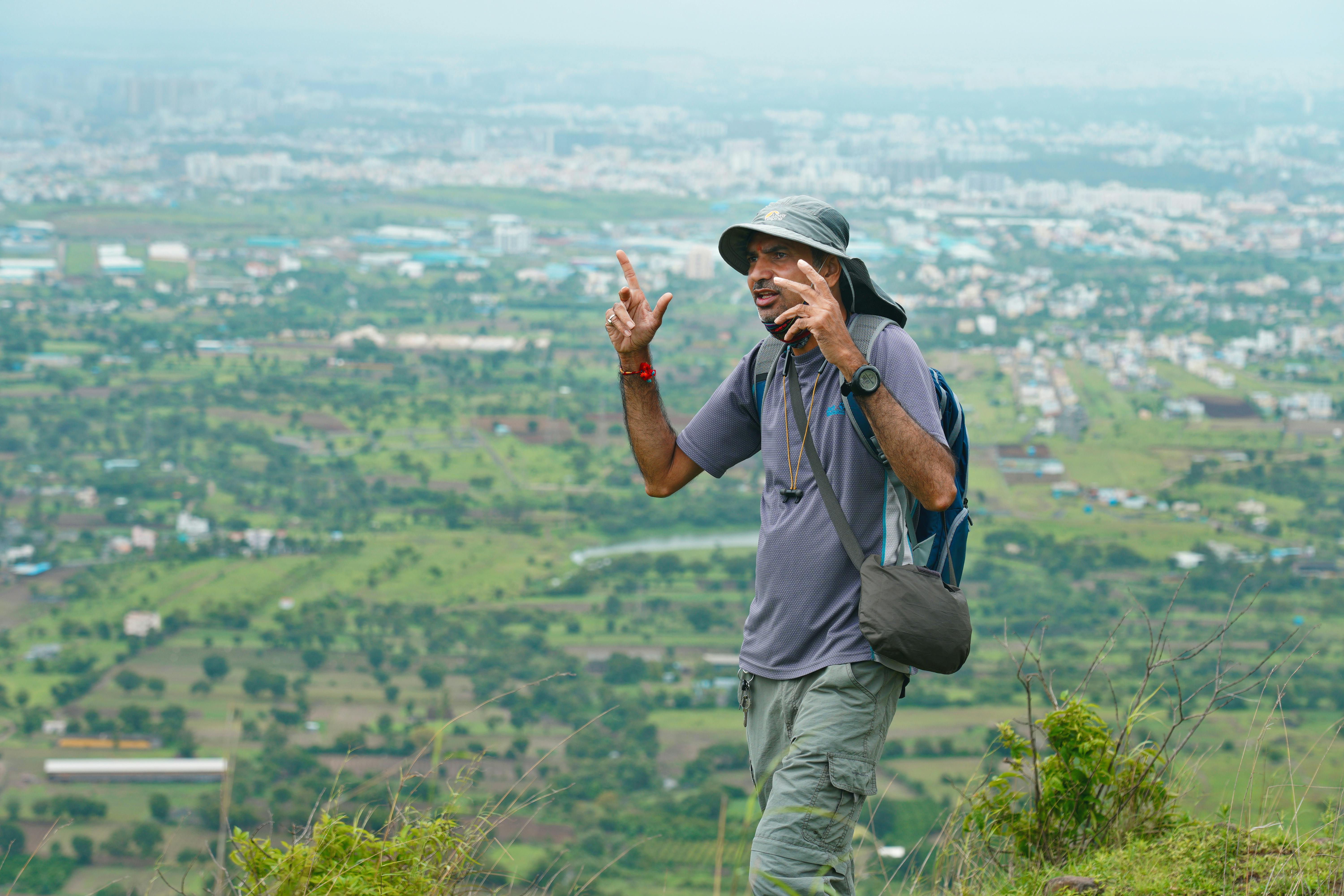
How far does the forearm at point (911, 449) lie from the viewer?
1.85m

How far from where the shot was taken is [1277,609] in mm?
24578

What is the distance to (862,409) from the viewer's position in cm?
190

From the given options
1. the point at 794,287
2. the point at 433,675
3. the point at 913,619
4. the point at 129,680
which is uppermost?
the point at 794,287

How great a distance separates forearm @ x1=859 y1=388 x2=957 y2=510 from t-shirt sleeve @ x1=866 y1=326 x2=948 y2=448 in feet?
0.07

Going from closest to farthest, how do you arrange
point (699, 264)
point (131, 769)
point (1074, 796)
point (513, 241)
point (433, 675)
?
point (1074, 796)
point (131, 769)
point (433, 675)
point (699, 264)
point (513, 241)

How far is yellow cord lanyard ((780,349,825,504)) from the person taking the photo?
2055 millimetres

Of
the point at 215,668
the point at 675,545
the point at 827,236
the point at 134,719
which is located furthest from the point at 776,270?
the point at 675,545

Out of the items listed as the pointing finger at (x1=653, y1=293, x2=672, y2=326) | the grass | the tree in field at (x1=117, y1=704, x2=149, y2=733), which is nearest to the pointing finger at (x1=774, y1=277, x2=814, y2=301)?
the pointing finger at (x1=653, y1=293, x2=672, y2=326)

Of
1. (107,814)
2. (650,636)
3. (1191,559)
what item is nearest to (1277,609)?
(1191,559)

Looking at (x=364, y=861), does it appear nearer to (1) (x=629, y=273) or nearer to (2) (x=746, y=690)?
(2) (x=746, y=690)

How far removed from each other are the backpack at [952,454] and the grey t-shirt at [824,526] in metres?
0.02

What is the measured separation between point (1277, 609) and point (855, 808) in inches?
1018

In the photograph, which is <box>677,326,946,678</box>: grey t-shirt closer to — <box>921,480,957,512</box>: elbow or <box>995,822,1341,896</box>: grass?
<box>921,480,957,512</box>: elbow

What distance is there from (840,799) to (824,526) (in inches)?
17.4
